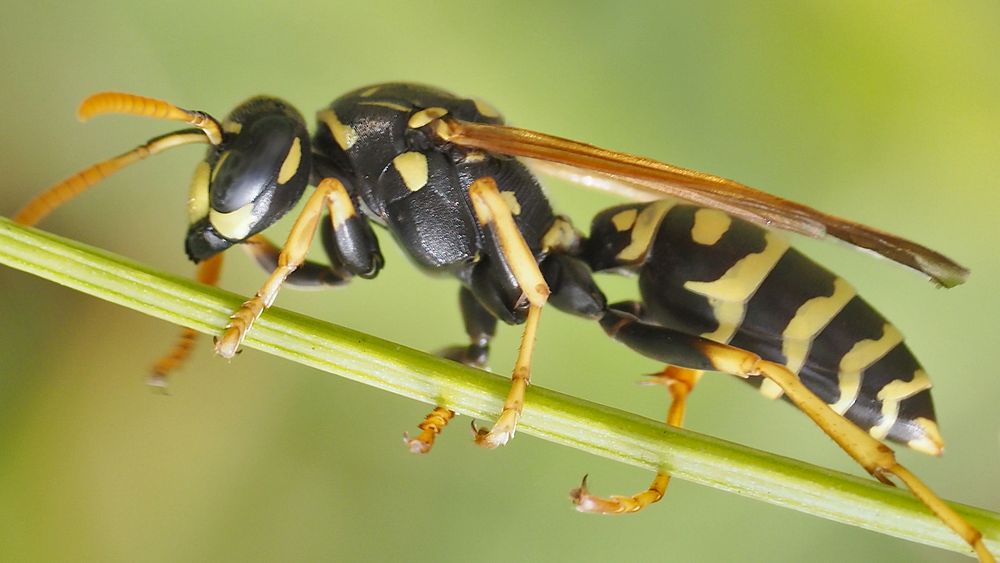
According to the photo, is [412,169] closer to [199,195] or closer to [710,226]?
[199,195]

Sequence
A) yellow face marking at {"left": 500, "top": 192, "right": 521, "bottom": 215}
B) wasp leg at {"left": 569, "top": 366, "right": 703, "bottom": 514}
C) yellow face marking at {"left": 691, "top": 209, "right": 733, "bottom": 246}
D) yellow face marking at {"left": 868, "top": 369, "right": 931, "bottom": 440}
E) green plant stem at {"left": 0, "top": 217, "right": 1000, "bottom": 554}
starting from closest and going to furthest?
green plant stem at {"left": 0, "top": 217, "right": 1000, "bottom": 554}, wasp leg at {"left": 569, "top": 366, "right": 703, "bottom": 514}, yellow face marking at {"left": 868, "top": 369, "right": 931, "bottom": 440}, yellow face marking at {"left": 691, "top": 209, "right": 733, "bottom": 246}, yellow face marking at {"left": 500, "top": 192, "right": 521, "bottom": 215}

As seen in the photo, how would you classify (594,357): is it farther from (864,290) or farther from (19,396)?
(19,396)

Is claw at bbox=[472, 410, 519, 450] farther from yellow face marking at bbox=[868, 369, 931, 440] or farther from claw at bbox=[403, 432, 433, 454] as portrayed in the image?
yellow face marking at bbox=[868, 369, 931, 440]

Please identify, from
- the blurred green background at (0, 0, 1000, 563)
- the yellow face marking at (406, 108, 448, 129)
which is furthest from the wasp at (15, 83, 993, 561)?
the blurred green background at (0, 0, 1000, 563)

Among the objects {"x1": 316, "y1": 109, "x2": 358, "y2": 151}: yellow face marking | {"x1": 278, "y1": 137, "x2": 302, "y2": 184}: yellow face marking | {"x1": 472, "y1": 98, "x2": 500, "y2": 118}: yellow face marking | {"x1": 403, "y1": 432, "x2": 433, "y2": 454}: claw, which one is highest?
{"x1": 472, "y1": 98, "x2": 500, "y2": 118}: yellow face marking

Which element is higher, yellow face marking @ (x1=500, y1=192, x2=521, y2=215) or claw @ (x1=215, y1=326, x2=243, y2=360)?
yellow face marking @ (x1=500, y1=192, x2=521, y2=215)

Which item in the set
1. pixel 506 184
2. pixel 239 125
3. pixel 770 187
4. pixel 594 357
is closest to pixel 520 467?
pixel 594 357

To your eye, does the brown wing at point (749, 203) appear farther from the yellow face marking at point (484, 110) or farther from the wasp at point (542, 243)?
the yellow face marking at point (484, 110)
